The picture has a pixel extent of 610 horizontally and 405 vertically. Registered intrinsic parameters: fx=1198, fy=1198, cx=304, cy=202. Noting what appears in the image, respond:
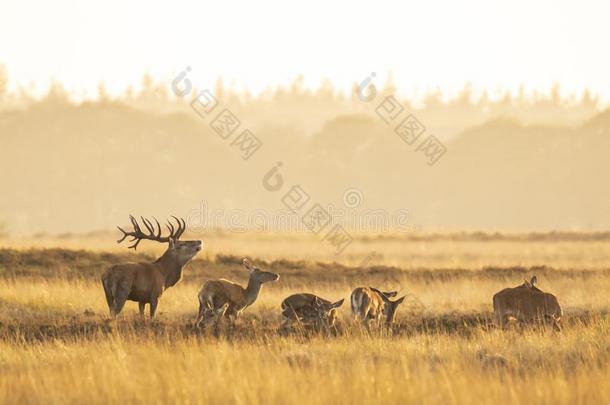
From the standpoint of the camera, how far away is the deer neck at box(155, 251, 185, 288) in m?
19.8

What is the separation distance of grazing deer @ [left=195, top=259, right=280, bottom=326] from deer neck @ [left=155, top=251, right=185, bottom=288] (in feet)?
4.20

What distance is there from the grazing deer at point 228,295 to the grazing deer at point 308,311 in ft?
3.06

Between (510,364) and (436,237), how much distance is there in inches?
1667

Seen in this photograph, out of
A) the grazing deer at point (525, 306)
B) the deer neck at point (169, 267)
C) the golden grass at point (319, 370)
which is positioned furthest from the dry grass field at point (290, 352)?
the deer neck at point (169, 267)

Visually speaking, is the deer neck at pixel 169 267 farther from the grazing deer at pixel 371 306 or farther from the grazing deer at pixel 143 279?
the grazing deer at pixel 371 306

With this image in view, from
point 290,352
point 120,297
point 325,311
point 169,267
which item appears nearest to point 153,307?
point 120,297

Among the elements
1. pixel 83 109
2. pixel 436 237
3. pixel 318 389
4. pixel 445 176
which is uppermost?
pixel 83 109

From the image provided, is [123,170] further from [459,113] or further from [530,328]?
[530,328]

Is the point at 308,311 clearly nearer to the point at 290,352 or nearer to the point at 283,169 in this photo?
the point at 290,352

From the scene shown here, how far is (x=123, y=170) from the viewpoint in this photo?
136375 millimetres

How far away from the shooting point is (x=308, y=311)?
59.6 ft

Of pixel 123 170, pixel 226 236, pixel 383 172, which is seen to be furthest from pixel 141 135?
pixel 226 236

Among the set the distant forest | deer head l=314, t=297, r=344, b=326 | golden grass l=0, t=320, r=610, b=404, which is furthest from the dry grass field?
the distant forest

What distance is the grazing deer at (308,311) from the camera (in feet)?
59.2
